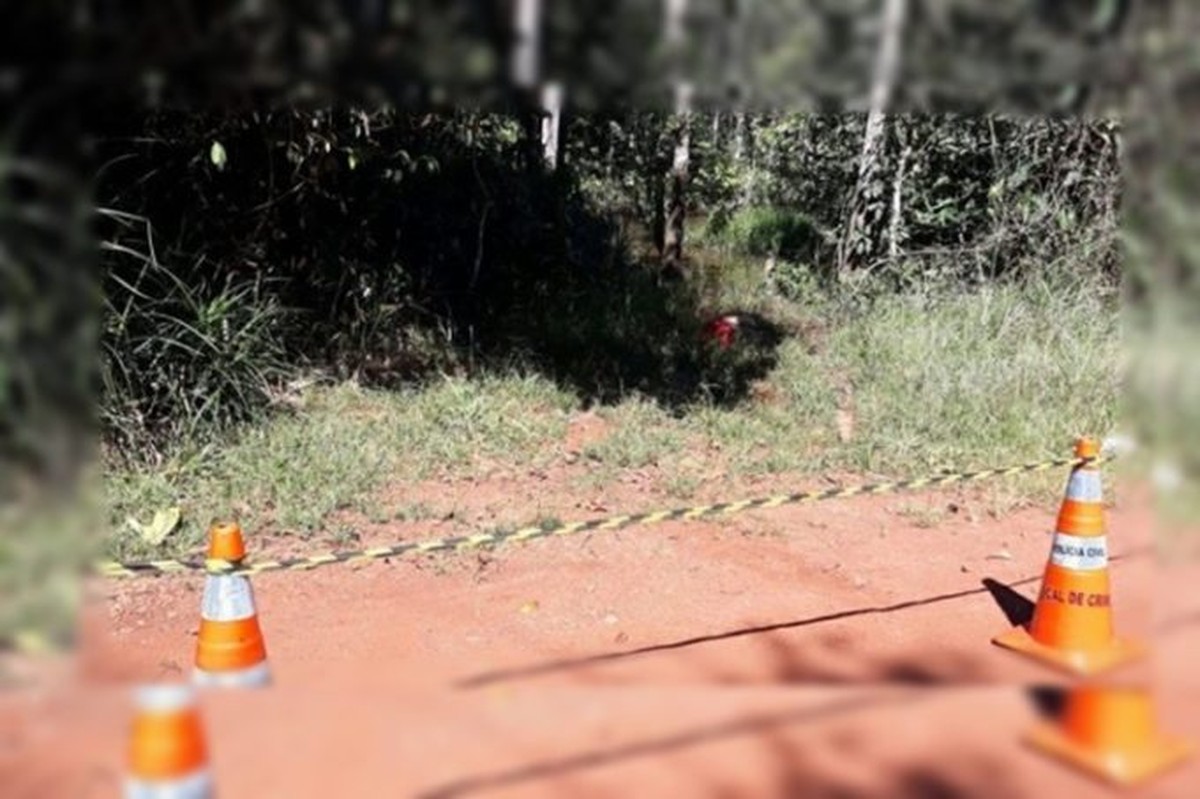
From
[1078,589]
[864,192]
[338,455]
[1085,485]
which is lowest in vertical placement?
[338,455]

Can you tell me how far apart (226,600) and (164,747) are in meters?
1.58

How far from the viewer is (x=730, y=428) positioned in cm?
638

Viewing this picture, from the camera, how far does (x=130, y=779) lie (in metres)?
1.64

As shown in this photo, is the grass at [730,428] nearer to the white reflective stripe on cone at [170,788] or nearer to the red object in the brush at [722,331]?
the red object in the brush at [722,331]

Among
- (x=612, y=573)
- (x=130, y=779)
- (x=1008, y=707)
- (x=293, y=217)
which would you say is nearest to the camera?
(x=130, y=779)

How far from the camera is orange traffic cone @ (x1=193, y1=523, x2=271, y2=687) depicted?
123 inches

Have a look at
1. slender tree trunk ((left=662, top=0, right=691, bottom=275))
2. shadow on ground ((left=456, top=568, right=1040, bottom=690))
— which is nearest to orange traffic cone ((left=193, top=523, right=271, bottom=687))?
shadow on ground ((left=456, top=568, right=1040, bottom=690))

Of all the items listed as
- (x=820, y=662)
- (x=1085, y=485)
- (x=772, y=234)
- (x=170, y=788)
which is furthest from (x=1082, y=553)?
(x=772, y=234)

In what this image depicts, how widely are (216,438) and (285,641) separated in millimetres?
2084

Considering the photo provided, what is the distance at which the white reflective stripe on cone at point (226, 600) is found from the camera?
3.13m

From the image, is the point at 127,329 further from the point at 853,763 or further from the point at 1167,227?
the point at 1167,227

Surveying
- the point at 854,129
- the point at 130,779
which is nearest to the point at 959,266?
the point at 854,129

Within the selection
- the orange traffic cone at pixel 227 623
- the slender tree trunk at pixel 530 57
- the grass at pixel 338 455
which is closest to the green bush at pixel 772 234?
the grass at pixel 338 455

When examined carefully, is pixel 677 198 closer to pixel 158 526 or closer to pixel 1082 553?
pixel 158 526
